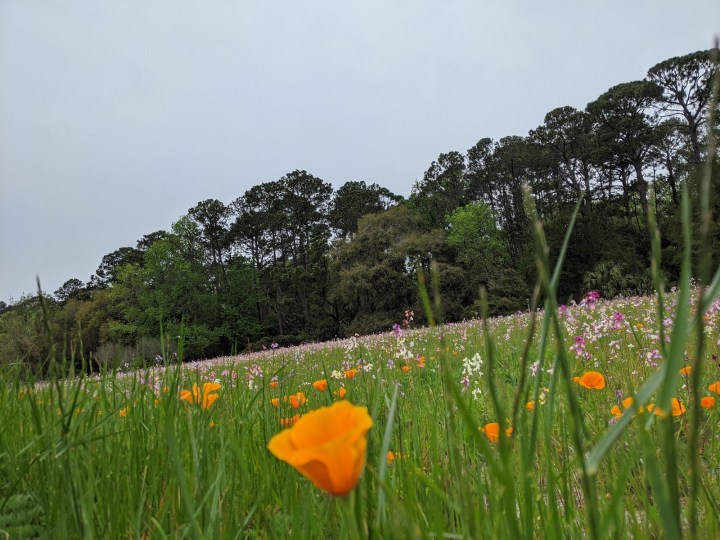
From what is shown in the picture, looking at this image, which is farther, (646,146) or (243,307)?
(243,307)

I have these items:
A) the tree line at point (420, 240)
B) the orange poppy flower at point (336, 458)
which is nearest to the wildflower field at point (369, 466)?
the orange poppy flower at point (336, 458)

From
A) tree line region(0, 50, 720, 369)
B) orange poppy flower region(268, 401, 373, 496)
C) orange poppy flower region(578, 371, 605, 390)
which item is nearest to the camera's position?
orange poppy flower region(268, 401, 373, 496)

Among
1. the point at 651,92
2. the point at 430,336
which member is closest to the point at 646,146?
the point at 651,92

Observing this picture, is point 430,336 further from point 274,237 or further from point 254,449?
point 274,237

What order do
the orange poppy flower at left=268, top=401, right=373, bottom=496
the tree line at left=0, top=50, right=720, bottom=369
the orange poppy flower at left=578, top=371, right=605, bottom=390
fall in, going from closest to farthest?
the orange poppy flower at left=268, top=401, right=373, bottom=496
the orange poppy flower at left=578, top=371, right=605, bottom=390
the tree line at left=0, top=50, right=720, bottom=369

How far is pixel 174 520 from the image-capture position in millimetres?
1118

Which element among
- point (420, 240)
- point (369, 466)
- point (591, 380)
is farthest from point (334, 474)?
point (420, 240)

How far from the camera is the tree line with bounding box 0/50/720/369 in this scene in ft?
106

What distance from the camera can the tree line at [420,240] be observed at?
3234cm

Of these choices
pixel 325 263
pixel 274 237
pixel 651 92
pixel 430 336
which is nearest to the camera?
pixel 430 336

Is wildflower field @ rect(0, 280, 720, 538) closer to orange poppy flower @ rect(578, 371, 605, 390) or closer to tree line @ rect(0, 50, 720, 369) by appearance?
orange poppy flower @ rect(578, 371, 605, 390)

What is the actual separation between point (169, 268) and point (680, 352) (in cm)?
4203

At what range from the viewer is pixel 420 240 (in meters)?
33.8

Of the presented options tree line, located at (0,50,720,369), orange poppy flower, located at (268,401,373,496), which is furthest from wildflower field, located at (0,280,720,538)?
tree line, located at (0,50,720,369)
